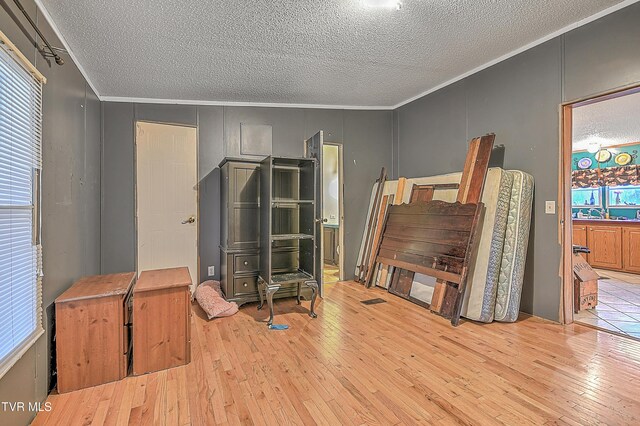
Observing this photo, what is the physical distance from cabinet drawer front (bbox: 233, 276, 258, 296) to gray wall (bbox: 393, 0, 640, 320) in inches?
114

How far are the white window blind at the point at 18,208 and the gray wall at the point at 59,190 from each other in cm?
15

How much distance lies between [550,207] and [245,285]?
131 inches

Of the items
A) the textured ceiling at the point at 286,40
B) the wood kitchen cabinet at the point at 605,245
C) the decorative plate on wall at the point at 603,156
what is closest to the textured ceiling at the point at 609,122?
the decorative plate on wall at the point at 603,156

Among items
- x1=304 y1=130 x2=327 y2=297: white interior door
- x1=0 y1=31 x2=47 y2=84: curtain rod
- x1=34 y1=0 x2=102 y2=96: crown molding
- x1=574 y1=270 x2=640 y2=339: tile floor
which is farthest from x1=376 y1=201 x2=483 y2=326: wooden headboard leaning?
x1=34 y1=0 x2=102 y2=96: crown molding

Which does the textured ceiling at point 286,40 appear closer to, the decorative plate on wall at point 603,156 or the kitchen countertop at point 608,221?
the kitchen countertop at point 608,221

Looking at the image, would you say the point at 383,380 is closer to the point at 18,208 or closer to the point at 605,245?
the point at 18,208

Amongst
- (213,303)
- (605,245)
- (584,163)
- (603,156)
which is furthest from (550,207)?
(584,163)

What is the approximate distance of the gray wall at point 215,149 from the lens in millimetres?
3850

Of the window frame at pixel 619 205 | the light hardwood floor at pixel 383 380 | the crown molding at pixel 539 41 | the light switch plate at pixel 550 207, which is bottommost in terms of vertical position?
the light hardwood floor at pixel 383 380

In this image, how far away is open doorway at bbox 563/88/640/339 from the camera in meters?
2.99

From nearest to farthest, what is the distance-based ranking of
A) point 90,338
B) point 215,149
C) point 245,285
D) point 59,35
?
point 90,338
point 59,35
point 245,285
point 215,149

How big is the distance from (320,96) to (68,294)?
351 centimetres

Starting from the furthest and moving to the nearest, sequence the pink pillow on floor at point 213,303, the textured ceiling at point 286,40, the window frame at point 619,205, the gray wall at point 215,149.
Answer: the window frame at point 619,205
the gray wall at point 215,149
the pink pillow on floor at point 213,303
the textured ceiling at point 286,40

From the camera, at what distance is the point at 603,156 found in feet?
21.2
